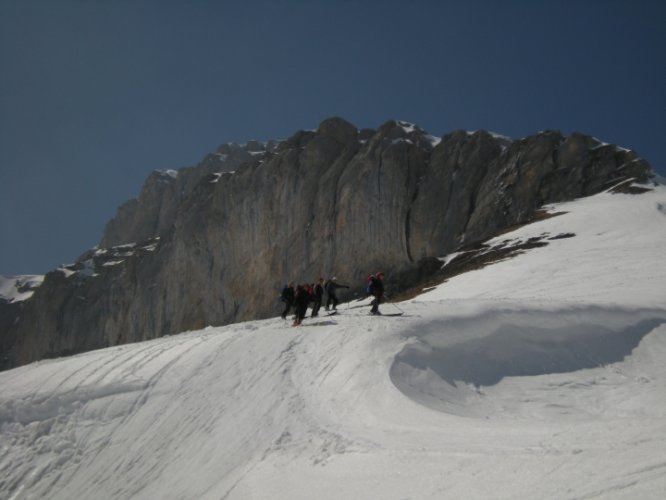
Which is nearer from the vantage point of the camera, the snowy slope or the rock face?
the snowy slope

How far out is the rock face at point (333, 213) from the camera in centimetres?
4925

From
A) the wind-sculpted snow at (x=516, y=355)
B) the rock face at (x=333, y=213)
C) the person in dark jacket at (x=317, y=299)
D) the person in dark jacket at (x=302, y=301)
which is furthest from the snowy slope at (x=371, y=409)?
the rock face at (x=333, y=213)

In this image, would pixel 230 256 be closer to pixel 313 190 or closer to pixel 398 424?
pixel 313 190

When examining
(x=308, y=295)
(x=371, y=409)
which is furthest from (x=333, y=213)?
(x=371, y=409)

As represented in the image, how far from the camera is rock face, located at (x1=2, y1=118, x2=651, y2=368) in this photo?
49.2 m

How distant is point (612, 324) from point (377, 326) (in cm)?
615

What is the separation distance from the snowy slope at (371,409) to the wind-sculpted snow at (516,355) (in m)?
0.05

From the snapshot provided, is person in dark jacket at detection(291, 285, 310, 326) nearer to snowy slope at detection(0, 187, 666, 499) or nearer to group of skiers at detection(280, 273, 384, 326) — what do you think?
group of skiers at detection(280, 273, 384, 326)

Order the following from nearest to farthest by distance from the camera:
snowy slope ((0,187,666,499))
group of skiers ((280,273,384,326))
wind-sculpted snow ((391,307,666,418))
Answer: snowy slope ((0,187,666,499)) < wind-sculpted snow ((391,307,666,418)) < group of skiers ((280,273,384,326))

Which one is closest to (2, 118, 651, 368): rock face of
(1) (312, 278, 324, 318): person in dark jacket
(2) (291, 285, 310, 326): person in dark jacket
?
(1) (312, 278, 324, 318): person in dark jacket

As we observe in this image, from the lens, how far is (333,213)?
5762 cm

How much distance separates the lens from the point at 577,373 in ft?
37.7

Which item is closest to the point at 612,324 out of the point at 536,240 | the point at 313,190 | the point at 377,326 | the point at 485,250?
the point at 377,326

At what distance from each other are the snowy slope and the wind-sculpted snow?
0.05 m
